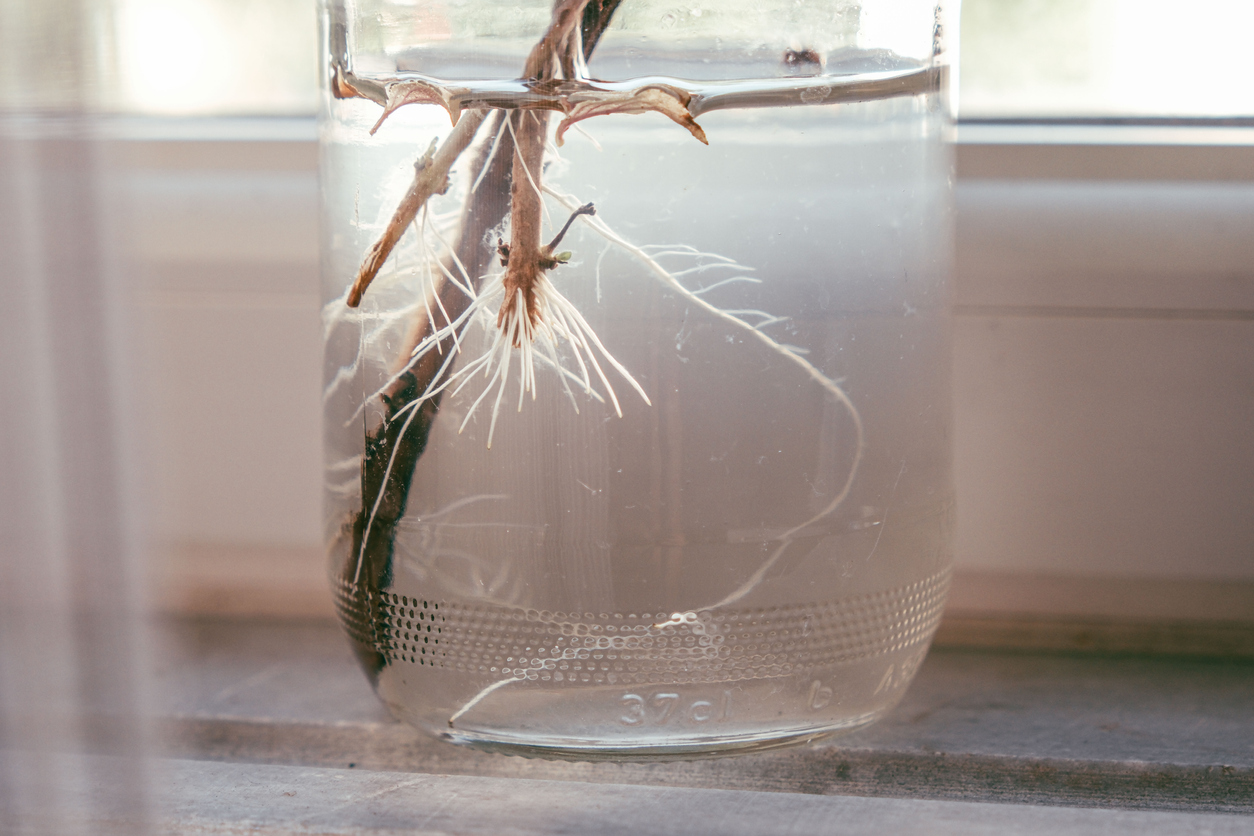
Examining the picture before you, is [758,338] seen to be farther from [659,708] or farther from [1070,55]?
[1070,55]

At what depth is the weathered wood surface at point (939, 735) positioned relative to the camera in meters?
0.43

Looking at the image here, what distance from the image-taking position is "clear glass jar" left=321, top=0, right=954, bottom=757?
1.20ft

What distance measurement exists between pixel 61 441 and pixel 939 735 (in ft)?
1.12

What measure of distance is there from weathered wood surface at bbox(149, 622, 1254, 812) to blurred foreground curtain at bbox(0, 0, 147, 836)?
0.10 metres

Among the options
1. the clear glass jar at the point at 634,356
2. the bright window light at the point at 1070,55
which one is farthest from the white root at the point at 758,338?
the bright window light at the point at 1070,55

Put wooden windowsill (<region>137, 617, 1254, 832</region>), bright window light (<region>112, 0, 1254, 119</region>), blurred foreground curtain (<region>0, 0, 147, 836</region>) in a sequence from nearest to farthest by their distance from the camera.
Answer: blurred foreground curtain (<region>0, 0, 147, 836</region>) < wooden windowsill (<region>137, 617, 1254, 832</region>) < bright window light (<region>112, 0, 1254, 119</region>)

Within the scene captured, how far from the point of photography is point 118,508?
0.30 metres

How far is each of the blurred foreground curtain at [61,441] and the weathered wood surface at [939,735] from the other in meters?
0.10

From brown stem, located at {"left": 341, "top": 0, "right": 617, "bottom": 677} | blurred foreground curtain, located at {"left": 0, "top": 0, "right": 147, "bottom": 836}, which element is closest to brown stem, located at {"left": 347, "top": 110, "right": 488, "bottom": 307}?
brown stem, located at {"left": 341, "top": 0, "right": 617, "bottom": 677}

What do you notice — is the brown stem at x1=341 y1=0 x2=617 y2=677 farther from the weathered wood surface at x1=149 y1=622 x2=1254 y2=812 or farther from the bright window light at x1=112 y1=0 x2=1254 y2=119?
the bright window light at x1=112 y1=0 x2=1254 y2=119

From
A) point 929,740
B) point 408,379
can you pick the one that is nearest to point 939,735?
point 929,740

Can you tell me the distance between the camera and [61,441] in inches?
11.4

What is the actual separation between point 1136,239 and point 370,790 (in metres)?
0.40

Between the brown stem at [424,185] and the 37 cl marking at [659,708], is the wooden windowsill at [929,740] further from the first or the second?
the brown stem at [424,185]
